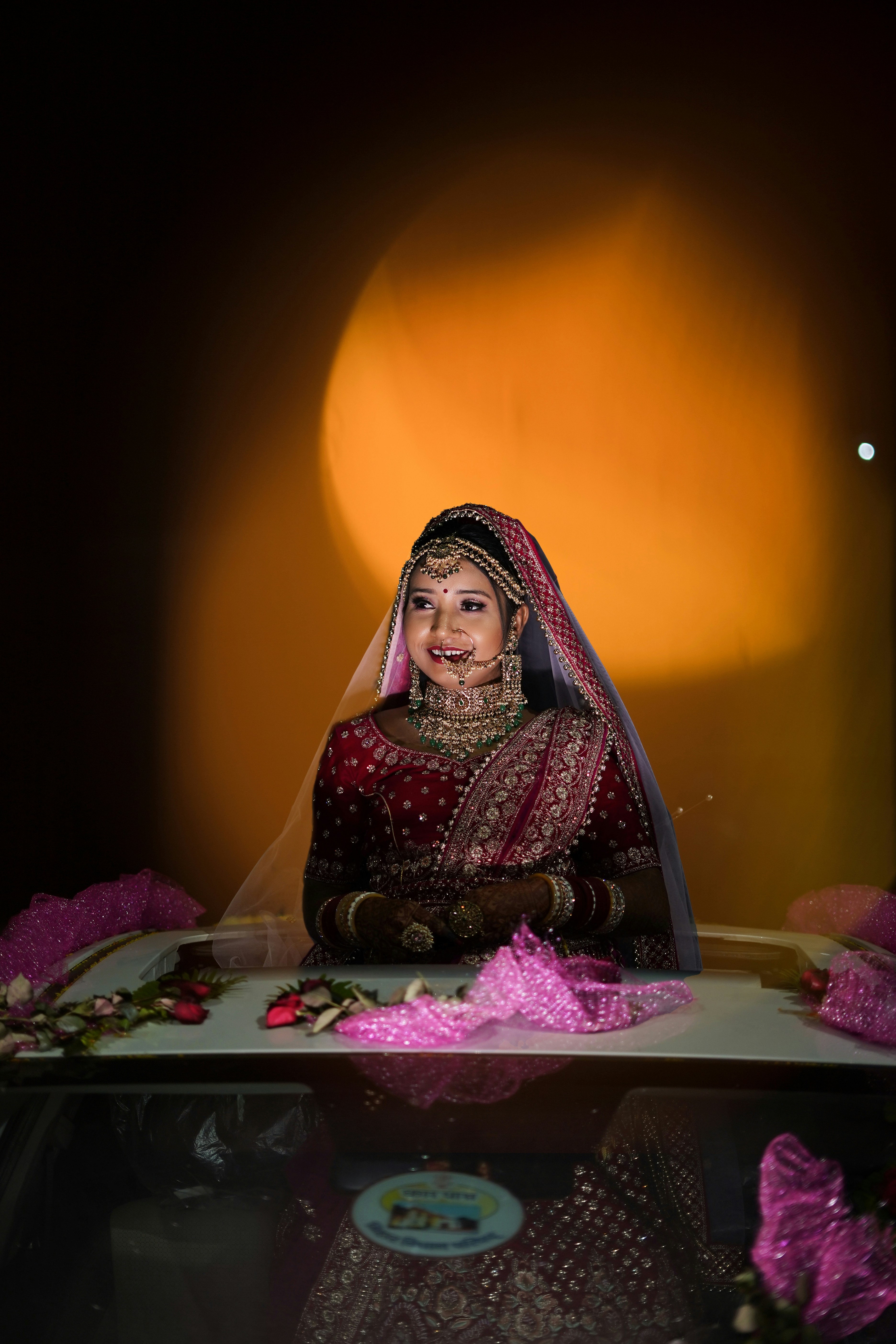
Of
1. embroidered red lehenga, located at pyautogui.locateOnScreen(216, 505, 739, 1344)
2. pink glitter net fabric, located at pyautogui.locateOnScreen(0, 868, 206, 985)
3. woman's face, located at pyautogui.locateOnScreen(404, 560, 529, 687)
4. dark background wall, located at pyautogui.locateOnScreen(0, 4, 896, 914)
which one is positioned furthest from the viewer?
dark background wall, located at pyautogui.locateOnScreen(0, 4, 896, 914)

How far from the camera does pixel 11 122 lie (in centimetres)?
269

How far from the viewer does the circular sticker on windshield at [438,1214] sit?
0.88 m

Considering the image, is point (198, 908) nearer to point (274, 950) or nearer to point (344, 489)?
Result: point (274, 950)

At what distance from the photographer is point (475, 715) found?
1867mm

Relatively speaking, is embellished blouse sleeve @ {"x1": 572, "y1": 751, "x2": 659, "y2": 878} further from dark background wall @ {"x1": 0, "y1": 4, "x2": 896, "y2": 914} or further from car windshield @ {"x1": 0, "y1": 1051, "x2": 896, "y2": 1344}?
dark background wall @ {"x1": 0, "y1": 4, "x2": 896, "y2": 914}

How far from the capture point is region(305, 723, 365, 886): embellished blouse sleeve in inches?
73.8

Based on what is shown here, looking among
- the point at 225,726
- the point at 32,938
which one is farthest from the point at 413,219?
the point at 32,938

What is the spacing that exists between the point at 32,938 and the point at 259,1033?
615 millimetres

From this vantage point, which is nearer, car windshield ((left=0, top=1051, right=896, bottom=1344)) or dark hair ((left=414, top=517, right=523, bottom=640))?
car windshield ((left=0, top=1051, right=896, bottom=1344))

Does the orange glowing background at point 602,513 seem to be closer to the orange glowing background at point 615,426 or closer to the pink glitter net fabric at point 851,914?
the orange glowing background at point 615,426

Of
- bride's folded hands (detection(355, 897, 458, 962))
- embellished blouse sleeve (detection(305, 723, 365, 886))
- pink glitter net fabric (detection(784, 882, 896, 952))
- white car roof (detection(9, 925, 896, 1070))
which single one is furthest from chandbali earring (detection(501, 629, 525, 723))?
pink glitter net fabric (detection(784, 882, 896, 952))

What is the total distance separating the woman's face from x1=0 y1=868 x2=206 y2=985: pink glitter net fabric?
2.15 feet

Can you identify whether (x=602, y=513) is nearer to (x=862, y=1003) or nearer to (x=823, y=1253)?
(x=862, y=1003)

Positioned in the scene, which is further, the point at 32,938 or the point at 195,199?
the point at 195,199
